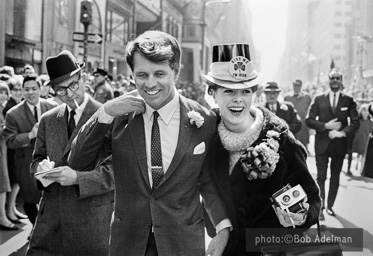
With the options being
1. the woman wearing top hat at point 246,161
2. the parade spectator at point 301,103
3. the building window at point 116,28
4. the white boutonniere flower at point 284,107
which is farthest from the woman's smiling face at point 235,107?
the building window at point 116,28

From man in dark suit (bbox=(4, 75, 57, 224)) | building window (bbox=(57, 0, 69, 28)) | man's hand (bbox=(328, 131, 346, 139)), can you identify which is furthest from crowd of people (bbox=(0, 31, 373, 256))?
building window (bbox=(57, 0, 69, 28))

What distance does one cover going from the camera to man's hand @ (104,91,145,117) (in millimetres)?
2793

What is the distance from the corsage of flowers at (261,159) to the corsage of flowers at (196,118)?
30 centimetres

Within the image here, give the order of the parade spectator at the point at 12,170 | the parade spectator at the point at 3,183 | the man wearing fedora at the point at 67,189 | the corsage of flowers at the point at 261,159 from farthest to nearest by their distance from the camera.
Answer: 1. the parade spectator at the point at 12,170
2. the parade spectator at the point at 3,183
3. the man wearing fedora at the point at 67,189
4. the corsage of flowers at the point at 261,159

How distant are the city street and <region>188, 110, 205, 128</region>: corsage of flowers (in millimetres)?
3711

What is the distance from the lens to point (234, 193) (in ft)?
9.71

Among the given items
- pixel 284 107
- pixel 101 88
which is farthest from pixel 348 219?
pixel 101 88

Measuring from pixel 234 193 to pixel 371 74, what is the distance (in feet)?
211

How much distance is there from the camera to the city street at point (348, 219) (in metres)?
6.39

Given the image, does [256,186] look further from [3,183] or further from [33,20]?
[33,20]

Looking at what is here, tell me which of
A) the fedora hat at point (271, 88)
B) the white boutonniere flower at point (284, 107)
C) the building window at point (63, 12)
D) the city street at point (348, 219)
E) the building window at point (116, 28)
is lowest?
the city street at point (348, 219)

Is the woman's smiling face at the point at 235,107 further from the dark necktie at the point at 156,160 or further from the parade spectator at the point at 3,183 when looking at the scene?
the parade spectator at the point at 3,183

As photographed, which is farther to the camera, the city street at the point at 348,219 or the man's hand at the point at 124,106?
the city street at the point at 348,219

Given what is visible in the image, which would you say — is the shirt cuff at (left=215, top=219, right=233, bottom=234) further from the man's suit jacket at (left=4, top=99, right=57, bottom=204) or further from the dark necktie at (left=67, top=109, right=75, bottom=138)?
the man's suit jacket at (left=4, top=99, right=57, bottom=204)
